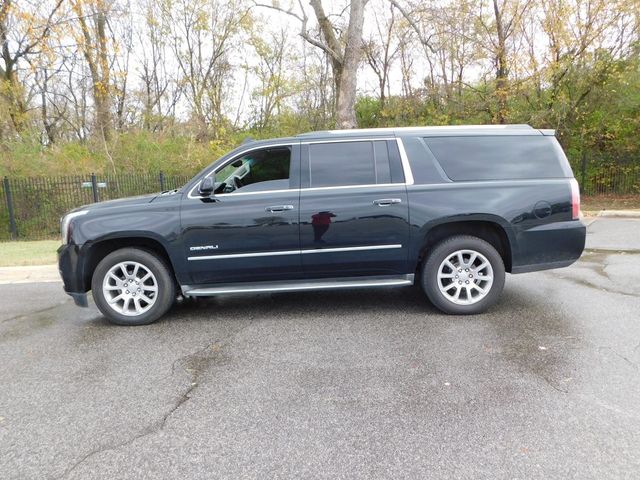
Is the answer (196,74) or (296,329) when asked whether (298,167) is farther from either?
(196,74)

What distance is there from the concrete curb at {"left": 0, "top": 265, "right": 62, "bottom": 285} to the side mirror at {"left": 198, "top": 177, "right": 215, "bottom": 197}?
4295mm

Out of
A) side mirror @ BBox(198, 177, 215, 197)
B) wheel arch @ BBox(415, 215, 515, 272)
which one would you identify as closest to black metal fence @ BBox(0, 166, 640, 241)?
side mirror @ BBox(198, 177, 215, 197)

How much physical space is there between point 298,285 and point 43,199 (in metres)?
12.5

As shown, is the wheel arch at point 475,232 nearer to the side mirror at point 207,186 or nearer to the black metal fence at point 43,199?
the side mirror at point 207,186

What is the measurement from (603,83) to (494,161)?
13750mm

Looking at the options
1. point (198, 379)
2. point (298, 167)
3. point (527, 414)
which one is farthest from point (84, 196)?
point (527, 414)

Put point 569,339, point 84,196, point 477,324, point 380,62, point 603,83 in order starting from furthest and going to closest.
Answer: point 380,62, point 603,83, point 84,196, point 477,324, point 569,339

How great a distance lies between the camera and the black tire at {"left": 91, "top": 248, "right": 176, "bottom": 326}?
506 cm

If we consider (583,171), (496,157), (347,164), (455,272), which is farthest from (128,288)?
(583,171)

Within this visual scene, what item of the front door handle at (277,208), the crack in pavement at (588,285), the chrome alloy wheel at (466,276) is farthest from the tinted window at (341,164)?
the crack in pavement at (588,285)

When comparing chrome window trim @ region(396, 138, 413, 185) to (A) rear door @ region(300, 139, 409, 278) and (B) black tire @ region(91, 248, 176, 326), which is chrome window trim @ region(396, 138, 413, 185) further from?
(B) black tire @ region(91, 248, 176, 326)

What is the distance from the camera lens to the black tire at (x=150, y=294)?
16.6 ft

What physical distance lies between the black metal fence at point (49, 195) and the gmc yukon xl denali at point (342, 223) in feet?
31.8

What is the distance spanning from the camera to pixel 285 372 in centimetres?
384
